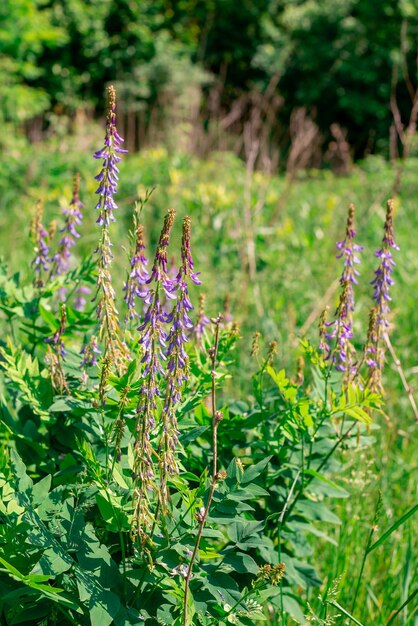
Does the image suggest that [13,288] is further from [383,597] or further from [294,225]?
[294,225]

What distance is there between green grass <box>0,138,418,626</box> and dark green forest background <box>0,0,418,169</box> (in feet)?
25.6

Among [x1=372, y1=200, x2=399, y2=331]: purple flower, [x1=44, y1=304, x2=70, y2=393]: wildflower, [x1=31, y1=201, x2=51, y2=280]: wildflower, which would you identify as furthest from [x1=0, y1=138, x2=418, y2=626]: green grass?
[x1=44, y1=304, x2=70, y2=393]: wildflower

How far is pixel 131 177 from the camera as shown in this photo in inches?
305

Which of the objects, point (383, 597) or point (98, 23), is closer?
point (383, 597)

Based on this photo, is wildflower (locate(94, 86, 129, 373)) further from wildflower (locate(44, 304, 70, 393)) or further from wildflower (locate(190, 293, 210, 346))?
wildflower (locate(190, 293, 210, 346))

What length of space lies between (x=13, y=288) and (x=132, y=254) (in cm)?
60

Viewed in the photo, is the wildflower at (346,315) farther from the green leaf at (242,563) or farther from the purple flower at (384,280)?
the green leaf at (242,563)

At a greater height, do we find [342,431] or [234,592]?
[342,431]

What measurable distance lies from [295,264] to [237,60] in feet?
62.1

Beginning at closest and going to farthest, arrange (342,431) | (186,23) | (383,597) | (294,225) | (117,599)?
(117,599) < (342,431) < (383,597) < (294,225) < (186,23)

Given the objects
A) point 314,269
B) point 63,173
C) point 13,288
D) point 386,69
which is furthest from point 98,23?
point 13,288

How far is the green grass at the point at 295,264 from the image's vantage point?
2.18 metres

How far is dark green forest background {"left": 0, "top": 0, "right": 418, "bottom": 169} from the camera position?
57.8 feet

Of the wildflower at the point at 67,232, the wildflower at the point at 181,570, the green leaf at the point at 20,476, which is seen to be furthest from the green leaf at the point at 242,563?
the wildflower at the point at 67,232
